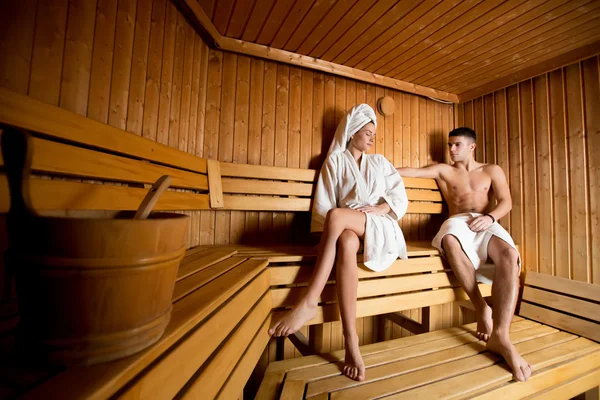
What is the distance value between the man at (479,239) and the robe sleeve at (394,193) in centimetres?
35

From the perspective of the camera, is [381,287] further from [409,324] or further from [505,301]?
[409,324]

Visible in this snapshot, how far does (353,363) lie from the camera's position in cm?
135

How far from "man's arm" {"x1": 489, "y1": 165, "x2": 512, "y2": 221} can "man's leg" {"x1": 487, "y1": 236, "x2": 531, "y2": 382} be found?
0.53 metres

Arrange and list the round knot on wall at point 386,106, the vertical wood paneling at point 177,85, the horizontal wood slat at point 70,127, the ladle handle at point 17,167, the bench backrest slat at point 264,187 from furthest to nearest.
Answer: the round knot on wall at point 386,106 < the bench backrest slat at point 264,187 < the vertical wood paneling at point 177,85 < the horizontal wood slat at point 70,127 < the ladle handle at point 17,167

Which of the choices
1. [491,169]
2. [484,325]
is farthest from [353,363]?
[491,169]

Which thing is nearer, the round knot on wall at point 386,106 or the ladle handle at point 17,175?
the ladle handle at point 17,175

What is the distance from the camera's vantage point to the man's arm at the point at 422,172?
102 inches

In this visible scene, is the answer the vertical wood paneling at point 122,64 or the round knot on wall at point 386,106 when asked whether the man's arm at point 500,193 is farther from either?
the vertical wood paneling at point 122,64

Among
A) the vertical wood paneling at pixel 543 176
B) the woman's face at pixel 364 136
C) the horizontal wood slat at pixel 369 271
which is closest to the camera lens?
the horizontal wood slat at pixel 369 271

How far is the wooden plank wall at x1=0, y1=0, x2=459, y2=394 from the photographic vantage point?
41.3 inches

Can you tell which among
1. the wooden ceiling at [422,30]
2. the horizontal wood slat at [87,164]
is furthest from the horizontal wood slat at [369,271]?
the wooden ceiling at [422,30]

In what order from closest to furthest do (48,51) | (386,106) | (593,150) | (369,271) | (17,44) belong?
(17,44), (48,51), (369,271), (593,150), (386,106)

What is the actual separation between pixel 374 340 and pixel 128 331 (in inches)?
107

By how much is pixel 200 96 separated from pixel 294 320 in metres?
1.81
